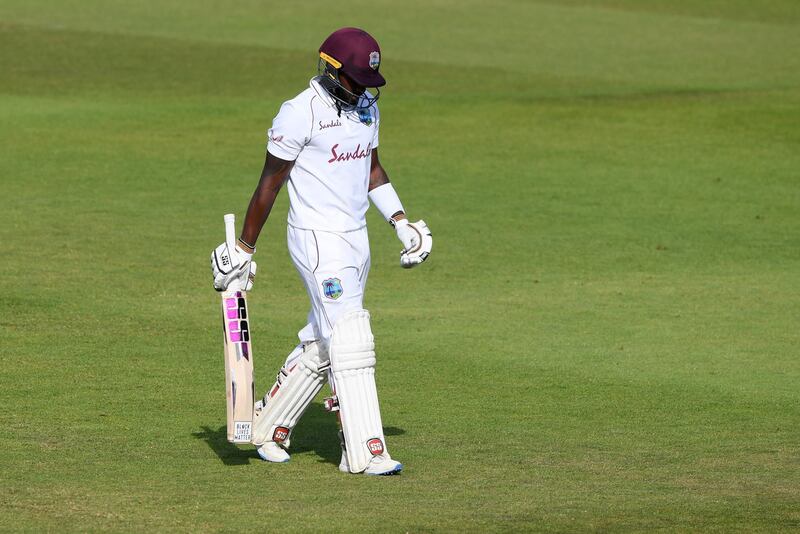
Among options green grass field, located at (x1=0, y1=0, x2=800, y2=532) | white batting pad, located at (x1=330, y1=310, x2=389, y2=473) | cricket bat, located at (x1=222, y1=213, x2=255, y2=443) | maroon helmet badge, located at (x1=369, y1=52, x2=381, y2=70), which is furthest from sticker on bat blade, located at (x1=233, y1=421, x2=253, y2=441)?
maroon helmet badge, located at (x1=369, y1=52, x2=381, y2=70)

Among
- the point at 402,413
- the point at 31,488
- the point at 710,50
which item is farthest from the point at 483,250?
the point at 710,50

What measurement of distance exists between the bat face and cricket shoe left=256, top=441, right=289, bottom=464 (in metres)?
0.22

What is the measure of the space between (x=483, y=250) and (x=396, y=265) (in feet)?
3.72

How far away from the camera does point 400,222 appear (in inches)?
319

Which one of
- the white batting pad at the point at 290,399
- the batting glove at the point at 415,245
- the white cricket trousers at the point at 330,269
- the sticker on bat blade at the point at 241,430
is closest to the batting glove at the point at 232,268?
the white cricket trousers at the point at 330,269

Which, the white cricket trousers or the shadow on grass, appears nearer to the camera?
the white cricket trousers

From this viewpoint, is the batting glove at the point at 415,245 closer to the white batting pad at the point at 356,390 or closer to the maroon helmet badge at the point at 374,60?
the white batting pad at the point at 356,390

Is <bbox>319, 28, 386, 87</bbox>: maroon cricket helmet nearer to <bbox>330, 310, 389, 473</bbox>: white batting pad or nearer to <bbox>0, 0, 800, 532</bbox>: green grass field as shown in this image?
<bbox>330, 310, 389, 473</bbox>: white batting pad

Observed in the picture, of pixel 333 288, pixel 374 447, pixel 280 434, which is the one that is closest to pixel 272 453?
pixel 280 434

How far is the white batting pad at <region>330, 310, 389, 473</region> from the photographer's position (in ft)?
24.7

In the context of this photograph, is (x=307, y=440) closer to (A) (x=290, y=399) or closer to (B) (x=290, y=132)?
(A) (x=290, y=399)

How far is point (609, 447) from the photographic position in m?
8.18

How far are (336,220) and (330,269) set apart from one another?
26cm

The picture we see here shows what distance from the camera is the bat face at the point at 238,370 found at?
764cm
